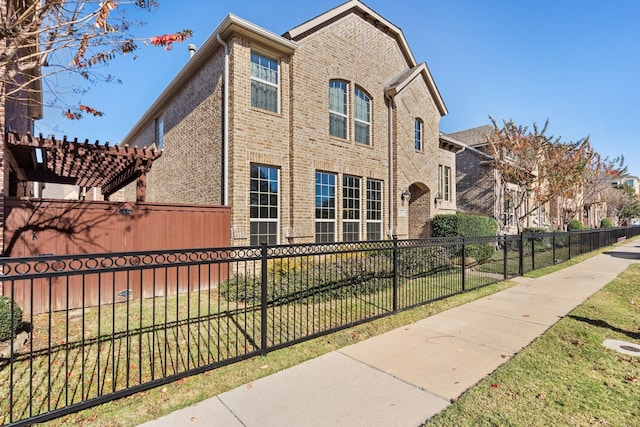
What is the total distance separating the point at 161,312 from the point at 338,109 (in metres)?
8.85

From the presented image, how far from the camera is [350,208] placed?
12039mm

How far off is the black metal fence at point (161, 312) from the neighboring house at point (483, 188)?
33.2ft

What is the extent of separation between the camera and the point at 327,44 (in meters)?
11.3

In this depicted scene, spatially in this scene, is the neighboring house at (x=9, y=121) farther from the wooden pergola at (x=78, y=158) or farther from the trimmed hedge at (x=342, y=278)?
the trimmed hedge at (x=342, y=278)

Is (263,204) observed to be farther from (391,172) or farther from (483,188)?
(483,188)

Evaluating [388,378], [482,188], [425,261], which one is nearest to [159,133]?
[425,261]

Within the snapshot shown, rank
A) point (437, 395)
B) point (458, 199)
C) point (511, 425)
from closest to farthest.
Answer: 1. point (511, 425)
2. point (437, 395)
3. point (458, 199)


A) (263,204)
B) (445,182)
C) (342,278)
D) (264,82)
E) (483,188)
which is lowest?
(342,278)

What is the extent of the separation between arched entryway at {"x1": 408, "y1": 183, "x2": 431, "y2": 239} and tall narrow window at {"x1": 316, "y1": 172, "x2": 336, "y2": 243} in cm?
559

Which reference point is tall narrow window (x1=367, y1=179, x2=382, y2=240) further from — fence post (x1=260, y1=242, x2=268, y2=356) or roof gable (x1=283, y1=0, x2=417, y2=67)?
fence post (x1=260, y1=242, x2=268, y2=356)

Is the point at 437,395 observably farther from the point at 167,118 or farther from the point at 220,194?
the point at 167,118

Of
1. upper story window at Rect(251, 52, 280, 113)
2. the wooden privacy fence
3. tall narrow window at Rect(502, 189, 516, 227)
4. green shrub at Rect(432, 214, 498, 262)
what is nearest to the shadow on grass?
the wooden privacy fence

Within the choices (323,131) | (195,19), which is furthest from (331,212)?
(195,19)

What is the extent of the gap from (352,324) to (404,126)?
10.7 m
